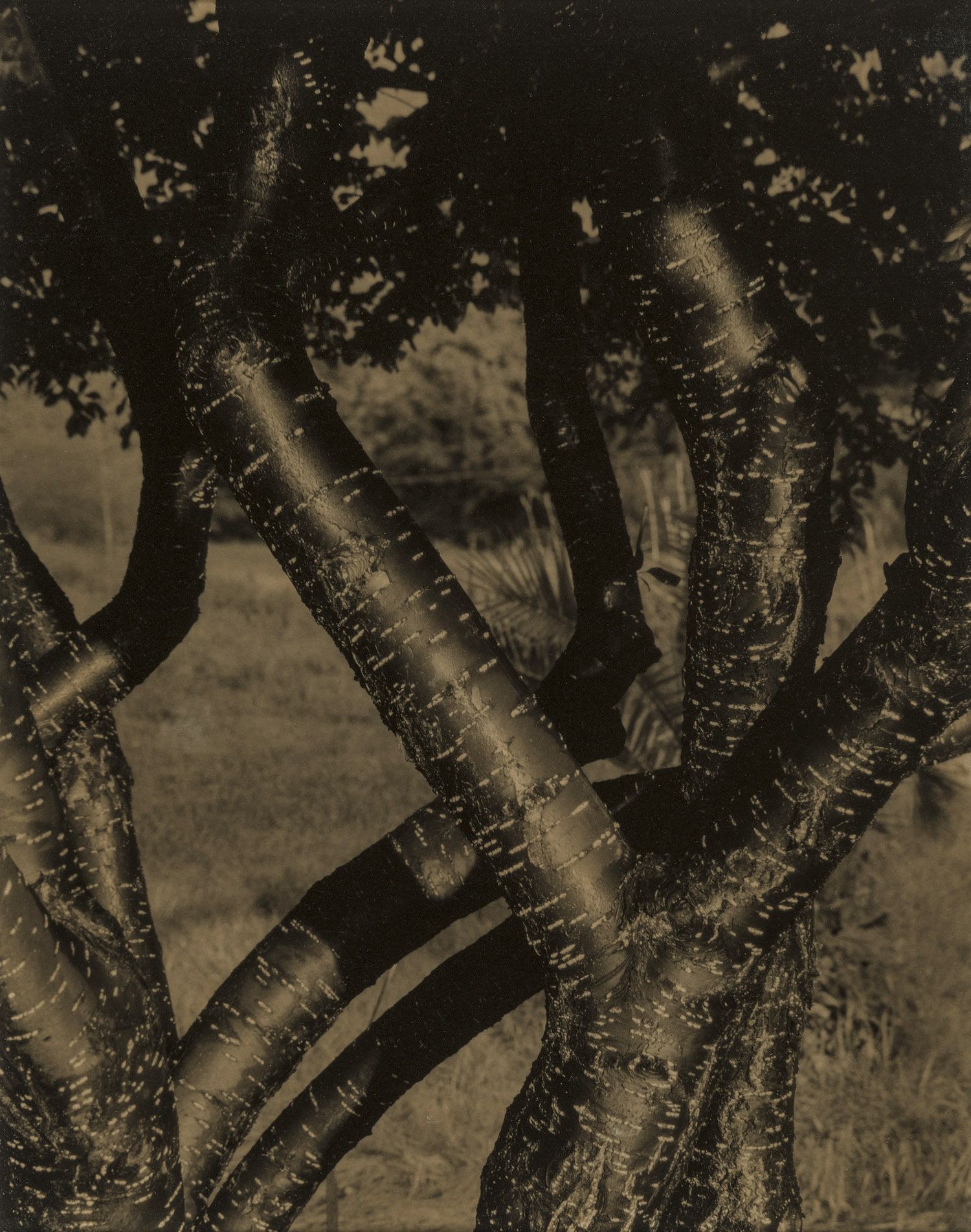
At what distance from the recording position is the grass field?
453 cm

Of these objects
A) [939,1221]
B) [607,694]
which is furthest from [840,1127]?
[607,694]

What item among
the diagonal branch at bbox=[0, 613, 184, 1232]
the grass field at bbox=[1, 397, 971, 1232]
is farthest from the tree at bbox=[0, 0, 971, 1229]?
the grass field at bbox=[1, 397, 971, 1232]

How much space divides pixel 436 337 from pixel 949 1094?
7.36 m

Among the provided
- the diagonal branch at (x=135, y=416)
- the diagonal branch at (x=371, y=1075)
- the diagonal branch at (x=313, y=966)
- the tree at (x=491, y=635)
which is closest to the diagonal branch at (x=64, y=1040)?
the tree at (x=491, y=635)

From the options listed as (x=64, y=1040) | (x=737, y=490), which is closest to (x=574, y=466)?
(x=737, y=490)

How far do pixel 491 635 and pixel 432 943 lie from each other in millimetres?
4690

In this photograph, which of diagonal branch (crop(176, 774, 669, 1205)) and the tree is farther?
diagonal branch (crop(176, 774, 669, 1205))

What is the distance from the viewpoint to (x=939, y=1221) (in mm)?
4250

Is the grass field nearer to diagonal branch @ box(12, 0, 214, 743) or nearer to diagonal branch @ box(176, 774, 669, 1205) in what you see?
diagonal branch @ box(176, 774, 669, 1205)

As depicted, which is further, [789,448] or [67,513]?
[67,513]

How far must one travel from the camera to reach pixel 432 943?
608 cm

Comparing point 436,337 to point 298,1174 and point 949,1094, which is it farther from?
point 298,1174

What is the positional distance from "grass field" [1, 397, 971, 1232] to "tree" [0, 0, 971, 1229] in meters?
2.58

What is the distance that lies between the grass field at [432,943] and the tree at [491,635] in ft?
8.47
